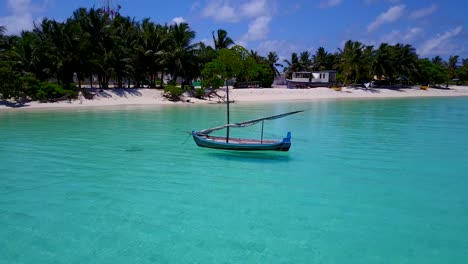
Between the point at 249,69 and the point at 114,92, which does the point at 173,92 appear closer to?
the point at 114,92

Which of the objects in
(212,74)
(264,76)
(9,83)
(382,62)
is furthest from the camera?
(382,62)

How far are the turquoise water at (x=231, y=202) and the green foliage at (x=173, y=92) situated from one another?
83.8 ft

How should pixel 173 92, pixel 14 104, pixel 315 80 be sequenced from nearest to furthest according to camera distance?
pixel 14 104 < pixel 173 92 < pixel 315 80

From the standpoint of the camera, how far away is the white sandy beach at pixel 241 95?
40581mm

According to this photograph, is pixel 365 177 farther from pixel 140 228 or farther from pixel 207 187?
pixel 140 228

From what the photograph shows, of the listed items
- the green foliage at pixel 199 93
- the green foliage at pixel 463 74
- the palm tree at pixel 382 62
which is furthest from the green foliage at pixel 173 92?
the green foliage at pixel 463 74

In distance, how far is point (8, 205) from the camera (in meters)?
10.2

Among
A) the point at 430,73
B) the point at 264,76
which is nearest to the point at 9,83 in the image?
the point at 264,76

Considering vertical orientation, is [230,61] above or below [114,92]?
above

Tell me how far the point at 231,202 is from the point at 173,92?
3649 cm

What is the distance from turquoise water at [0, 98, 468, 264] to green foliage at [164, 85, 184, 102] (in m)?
25.6

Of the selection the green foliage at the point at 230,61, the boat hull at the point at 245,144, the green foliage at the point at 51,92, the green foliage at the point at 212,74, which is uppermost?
the green foliage at the point at 230,61

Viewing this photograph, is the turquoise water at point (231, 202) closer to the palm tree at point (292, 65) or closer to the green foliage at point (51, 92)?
the green foliage at point (51, 92)

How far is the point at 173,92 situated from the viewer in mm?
45594
